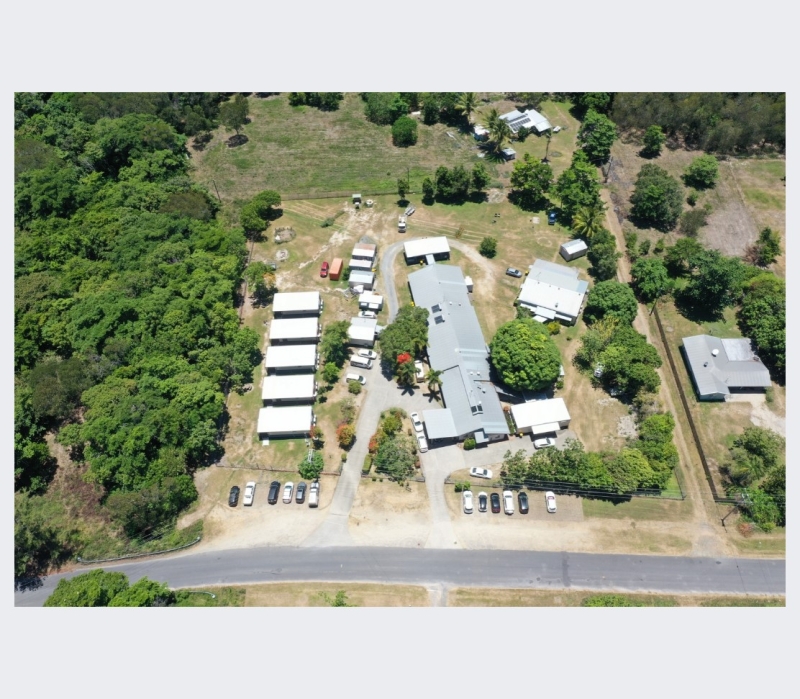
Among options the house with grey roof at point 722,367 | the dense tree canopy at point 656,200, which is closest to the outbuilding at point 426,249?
the dense tree canopy at point 656,200

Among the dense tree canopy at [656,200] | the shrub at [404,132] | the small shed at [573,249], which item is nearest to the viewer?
the small shed at [573,249]

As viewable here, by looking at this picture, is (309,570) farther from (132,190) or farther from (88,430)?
(132,190)

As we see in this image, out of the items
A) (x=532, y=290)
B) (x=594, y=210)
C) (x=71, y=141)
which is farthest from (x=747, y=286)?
(x=71, y=141)

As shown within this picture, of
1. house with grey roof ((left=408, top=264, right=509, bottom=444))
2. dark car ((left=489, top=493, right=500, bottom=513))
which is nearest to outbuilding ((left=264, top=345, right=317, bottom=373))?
house with grey roof ((left=408, top=264, right=509, bottom=444))

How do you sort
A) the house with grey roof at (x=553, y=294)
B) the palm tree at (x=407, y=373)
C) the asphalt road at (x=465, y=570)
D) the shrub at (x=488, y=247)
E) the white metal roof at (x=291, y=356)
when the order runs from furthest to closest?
the shrub at (x=488, y=247), the house with grey roof at (x=553, y=294), the white metal roof at (x=291, y=356), the palm tree at (x=407, y=373), the asphalt road at (x=465, y=570)

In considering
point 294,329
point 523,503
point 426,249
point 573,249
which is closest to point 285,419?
point 294,329

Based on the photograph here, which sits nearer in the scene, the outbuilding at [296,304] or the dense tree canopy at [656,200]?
the outbuilding at [296,304]

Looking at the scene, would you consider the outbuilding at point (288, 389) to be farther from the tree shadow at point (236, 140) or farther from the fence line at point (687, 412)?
the tree shadow at point (236, 140)
